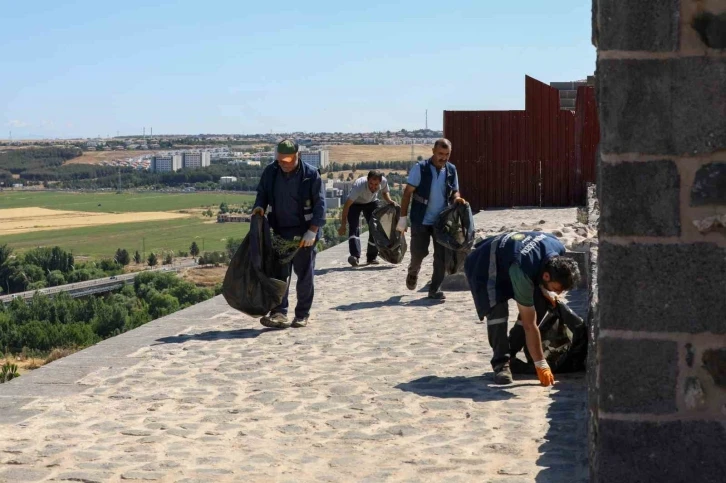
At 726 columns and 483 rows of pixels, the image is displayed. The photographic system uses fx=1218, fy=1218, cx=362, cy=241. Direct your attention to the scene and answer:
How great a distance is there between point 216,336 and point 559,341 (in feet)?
10.8

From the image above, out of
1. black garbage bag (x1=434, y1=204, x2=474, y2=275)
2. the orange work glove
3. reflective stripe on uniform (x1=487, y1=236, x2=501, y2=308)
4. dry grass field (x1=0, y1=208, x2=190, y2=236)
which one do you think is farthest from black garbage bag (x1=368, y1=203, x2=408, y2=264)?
dry grass field (x1=0, y1=208, x2=190, y2=236)

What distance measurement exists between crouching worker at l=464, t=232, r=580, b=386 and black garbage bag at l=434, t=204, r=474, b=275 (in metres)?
3.40

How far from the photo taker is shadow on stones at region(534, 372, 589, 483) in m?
5.73

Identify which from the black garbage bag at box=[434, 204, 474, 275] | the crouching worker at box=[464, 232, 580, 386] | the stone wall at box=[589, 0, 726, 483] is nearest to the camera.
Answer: the stone wall at box=[589, 0, 726, 483]

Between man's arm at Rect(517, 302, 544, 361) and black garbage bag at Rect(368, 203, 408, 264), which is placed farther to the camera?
black garbage bag at Rect(368, 203, 408, 264)

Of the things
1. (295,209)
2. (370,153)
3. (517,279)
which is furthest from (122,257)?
(517,279)

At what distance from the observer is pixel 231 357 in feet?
30.1

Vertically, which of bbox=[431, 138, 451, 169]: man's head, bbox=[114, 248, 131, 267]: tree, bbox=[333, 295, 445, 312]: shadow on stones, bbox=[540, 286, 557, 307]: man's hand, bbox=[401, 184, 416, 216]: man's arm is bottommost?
bbox=[114, 248, 131, 267]: tree

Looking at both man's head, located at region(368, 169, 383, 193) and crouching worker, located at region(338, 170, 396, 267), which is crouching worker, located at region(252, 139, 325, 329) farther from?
man's head, located at region(368, 169, 383, 193)

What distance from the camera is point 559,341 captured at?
8.16 metres

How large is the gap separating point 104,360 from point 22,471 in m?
3.14

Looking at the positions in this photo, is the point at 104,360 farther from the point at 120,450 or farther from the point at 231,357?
the point at 120,450

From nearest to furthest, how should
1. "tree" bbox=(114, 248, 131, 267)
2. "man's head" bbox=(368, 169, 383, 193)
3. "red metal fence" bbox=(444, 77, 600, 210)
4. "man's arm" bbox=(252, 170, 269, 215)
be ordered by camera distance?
"man's arm" bbox=(252, 170, 269, 215) → "man's head" bbox=(368, 169, 383, 193) → "red metal fence" bbox=(444, 77, 600, 210) → "tree" bbox=(114, 248, 131, 267)

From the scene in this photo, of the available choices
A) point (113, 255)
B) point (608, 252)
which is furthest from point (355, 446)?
point (113, 255)
